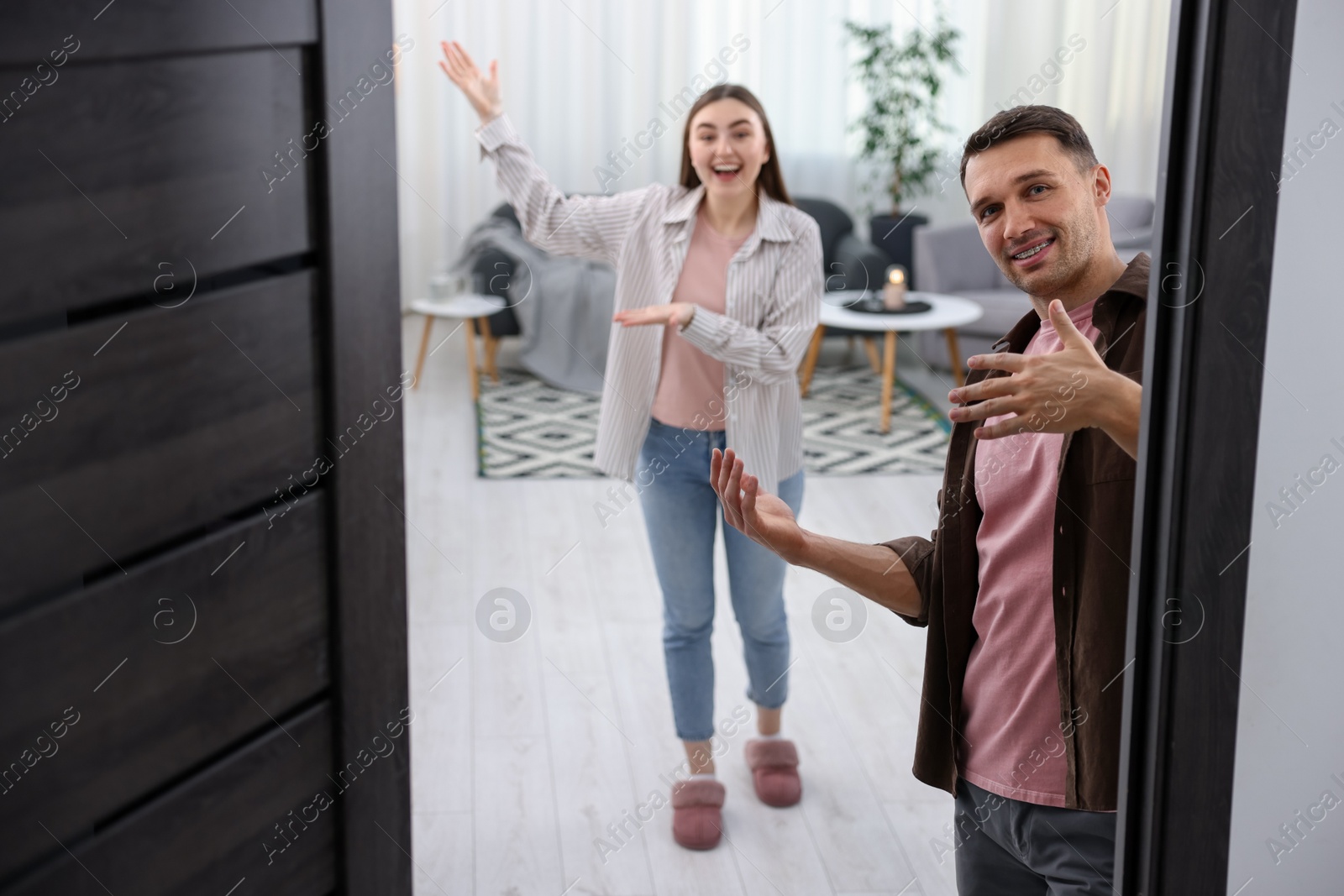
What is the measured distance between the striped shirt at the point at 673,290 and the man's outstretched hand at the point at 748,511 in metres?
0.88

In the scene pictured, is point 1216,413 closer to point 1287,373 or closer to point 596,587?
point 1287,373

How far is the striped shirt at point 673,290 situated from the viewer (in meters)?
2.32

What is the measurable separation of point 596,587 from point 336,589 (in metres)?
2.44

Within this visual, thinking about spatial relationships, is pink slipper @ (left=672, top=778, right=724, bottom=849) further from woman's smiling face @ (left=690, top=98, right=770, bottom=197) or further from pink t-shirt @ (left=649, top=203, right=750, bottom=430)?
woman's smiling face @ (left=690, top=98, right=770, bottom=197)

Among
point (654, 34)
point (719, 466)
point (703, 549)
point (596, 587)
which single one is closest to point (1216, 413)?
point (719, 466)

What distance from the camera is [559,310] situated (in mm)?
5742

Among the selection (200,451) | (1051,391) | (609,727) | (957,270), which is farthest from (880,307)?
(200,451)

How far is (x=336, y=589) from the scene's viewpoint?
1158 millimetres

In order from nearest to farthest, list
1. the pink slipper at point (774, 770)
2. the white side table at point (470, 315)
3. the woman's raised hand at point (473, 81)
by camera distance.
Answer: the woman's raised hand at point (473, 81) < the pink slipper at point (774, 770) < the white side table at point (470, 315)

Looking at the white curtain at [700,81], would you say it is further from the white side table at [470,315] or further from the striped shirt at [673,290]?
the striped shirt at [673,290]

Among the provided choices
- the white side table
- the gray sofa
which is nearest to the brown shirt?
the white side table

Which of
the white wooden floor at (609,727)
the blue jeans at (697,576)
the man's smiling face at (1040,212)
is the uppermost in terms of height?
the man's smiling face at (1040,212)

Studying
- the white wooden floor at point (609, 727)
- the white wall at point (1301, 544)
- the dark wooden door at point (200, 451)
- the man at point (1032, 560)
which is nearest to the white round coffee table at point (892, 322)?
the white wooden floor at point (609, 727)

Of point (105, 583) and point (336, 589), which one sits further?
point (336, 589)
